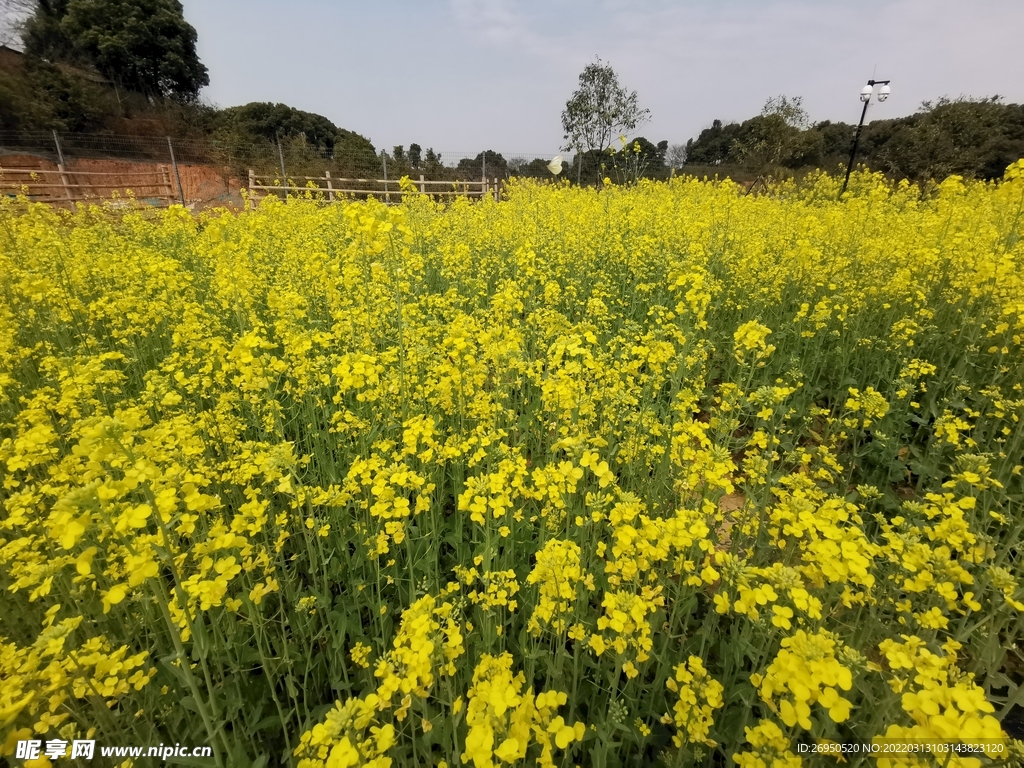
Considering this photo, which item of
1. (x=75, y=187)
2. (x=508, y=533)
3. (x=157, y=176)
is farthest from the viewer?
(x=157, y=176)

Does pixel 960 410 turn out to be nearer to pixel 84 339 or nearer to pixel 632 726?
pixel 632 726

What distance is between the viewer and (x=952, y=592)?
5.21 ft

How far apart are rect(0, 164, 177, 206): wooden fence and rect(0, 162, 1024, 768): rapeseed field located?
14525 mm

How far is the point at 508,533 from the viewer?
7.09ft

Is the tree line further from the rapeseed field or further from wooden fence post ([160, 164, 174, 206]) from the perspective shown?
wooden fence post ([160, 164, 174, 206])

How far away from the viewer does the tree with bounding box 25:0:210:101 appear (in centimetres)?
3275

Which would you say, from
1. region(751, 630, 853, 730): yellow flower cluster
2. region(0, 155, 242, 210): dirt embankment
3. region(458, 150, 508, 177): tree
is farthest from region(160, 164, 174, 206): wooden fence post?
region(751, 630, 853, 730): yellow flower cluster

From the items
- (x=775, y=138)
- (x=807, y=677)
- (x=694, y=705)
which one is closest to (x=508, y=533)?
(x=694, y=705)

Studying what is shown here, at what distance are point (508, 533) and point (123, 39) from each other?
5034cm

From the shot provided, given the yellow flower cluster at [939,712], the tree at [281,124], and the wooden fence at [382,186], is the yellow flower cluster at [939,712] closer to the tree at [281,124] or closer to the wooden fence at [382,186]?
the wooden fence at [382,186]

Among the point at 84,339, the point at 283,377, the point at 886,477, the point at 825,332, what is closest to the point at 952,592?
the point at 886,477

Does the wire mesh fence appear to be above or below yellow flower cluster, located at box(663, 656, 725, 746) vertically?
above

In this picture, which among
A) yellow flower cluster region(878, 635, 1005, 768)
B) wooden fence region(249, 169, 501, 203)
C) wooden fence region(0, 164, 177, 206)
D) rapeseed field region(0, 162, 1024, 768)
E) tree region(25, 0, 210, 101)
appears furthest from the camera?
tree region(25, 0, 210, 101)

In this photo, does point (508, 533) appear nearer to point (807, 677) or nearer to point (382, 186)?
point (807, 677)
